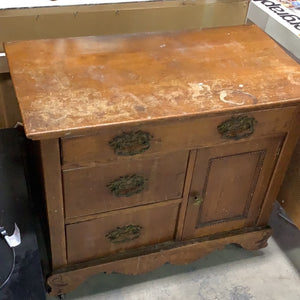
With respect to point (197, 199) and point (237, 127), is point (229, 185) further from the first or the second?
point (237, 127)

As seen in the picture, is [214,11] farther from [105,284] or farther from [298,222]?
[105,284]

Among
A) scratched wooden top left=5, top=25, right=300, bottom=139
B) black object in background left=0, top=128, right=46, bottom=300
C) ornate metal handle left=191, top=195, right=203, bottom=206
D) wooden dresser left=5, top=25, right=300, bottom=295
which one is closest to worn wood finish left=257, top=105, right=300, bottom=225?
wooden dresser left=5, top=25, right=300, bottom=295

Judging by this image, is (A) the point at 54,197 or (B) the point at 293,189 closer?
(A) the point at 54,197

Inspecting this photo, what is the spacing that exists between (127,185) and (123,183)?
0.02m

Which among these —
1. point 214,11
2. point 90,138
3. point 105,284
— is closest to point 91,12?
Result: point 214,11

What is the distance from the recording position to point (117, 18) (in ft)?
4.94

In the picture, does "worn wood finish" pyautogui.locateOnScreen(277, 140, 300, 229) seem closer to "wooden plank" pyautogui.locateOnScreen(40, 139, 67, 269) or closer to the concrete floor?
the concrete floor

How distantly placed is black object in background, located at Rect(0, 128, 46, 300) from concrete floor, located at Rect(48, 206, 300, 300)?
0.79 ft

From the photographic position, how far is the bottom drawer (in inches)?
49.9

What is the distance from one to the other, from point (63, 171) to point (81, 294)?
52cm

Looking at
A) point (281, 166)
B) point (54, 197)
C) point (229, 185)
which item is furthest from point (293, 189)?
point (54, 197)

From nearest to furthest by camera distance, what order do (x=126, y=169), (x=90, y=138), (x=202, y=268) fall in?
(x=90, y=138), (x=126, y=169), (x=202, y=268)

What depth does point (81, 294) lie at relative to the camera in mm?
1436

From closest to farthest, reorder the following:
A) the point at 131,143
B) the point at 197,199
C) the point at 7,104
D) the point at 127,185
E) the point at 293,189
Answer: the point at 131,143 → the point at 127,185 → the point at 197,199 → the point at 293,189 → the point at 7,104
